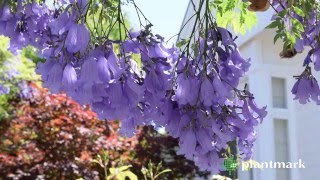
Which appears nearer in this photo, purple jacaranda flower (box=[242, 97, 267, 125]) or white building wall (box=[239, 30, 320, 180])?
purple jacaranda flower (box=[242, 97, 267, 125])

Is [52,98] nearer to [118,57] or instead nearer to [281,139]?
[281,139]

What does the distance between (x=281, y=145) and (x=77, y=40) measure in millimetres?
5225

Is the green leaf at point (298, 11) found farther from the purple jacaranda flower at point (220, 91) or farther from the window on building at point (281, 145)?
the window on building at point (281, 145)

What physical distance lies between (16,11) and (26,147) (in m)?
6.05

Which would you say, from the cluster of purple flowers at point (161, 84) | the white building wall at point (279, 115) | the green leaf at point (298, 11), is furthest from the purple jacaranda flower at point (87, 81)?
the white building wall at point (279, 115)

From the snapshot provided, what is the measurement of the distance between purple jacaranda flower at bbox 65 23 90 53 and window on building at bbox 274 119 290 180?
5138 mm

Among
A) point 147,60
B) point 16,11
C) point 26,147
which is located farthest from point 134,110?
point 26,147

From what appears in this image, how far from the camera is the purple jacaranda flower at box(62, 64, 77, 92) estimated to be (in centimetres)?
149

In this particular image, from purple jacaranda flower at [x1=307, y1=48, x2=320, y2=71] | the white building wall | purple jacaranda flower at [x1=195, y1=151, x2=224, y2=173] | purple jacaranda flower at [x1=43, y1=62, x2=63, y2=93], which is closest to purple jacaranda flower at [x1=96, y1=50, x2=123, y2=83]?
purple jacaranda flower at [x1=43, y1=62, x2=63, y2=93]

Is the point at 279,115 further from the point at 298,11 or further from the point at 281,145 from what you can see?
the point at 298,11

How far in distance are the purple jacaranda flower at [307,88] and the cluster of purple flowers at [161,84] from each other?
29cm

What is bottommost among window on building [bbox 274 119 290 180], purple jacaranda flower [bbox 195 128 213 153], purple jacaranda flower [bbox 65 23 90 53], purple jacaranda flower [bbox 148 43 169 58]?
purple jacaranda flower [bbox 195 128 213 153]

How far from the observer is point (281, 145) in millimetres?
6438

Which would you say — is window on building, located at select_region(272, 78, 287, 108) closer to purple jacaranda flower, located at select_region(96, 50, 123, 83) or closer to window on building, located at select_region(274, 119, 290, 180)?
window on building, located at select_region(274, 119, 290, 180)
